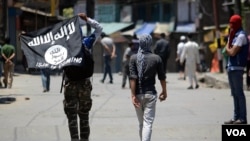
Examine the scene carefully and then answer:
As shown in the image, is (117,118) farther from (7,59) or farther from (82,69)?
(7,59)

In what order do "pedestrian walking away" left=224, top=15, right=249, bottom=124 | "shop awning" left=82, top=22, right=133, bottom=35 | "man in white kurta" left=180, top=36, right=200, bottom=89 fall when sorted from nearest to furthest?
"pedestrian walking away" left=224, top=15, right=249, bottom=124
"man in white kurta" left=180, top=36, right=200, bottom=89
"shop awning" left=82, top=22, right=133, bottom=35

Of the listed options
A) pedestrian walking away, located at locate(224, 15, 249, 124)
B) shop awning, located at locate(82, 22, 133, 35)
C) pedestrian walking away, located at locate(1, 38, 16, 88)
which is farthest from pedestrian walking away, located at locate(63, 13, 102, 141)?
shop awning, located at locate(82, 22, 133, 35)

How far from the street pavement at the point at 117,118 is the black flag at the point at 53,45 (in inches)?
60.8

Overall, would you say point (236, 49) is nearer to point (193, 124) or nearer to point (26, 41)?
point (193, 124)

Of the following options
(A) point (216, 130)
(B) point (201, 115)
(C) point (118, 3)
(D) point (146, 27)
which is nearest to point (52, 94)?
(B) point (201, 115)

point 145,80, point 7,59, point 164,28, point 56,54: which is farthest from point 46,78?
point 164,28

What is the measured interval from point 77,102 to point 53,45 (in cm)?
87

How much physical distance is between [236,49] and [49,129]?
3348 millimetres

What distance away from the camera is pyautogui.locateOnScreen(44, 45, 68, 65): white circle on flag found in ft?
25.2

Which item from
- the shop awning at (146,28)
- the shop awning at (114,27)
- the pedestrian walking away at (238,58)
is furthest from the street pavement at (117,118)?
the shop awning at (114,27)

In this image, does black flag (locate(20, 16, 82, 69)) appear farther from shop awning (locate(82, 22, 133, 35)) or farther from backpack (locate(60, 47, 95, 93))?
shop awning (locate(82, 22, 133, 35))

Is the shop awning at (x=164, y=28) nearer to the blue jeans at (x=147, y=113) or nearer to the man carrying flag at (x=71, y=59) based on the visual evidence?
the man carrying flag at (x=71, y=59)

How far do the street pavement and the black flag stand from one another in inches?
60.8

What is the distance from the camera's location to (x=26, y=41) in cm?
804
